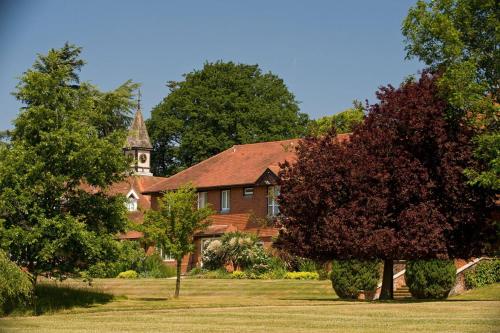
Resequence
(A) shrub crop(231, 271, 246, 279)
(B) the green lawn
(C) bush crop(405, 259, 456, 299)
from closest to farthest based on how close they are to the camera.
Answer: (B) the green lawn
(C) bush crop(405, 259, 456, 299)
(A) shrub crop(231, 271, 246, 279)

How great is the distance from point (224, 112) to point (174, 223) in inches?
1894

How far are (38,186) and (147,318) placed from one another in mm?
9568

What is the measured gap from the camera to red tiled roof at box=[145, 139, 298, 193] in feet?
186

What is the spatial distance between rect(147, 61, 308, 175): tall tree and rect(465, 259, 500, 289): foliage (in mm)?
45356

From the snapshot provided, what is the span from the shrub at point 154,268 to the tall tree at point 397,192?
21.0 meters

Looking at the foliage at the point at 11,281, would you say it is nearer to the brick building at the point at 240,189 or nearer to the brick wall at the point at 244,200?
the brick building at the point at 240,189

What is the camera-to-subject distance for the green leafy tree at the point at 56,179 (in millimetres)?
31875

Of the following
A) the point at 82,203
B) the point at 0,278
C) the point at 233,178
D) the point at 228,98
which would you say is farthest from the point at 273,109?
the point at 0,278

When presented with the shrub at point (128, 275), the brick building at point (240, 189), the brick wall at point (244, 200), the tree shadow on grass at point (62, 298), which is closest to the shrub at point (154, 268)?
the shrub at point (128, 275)

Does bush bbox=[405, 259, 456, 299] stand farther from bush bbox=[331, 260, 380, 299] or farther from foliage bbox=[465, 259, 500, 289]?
foliage bbox=[465, 259, 500, 289]

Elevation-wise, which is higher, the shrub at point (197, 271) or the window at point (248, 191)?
the window at point (248, 191)

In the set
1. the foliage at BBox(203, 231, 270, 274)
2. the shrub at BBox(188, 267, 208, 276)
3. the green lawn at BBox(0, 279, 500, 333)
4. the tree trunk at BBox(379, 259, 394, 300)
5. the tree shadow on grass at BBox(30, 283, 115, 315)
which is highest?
the foliage at BBox(203, 231, 270, 274)

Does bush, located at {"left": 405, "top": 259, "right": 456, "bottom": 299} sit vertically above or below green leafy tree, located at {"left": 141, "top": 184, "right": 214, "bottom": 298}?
below

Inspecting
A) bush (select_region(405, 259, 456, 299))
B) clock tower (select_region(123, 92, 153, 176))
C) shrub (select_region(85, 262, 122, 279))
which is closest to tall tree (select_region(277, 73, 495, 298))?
bush (select_region(405, 259, 456, 299))
